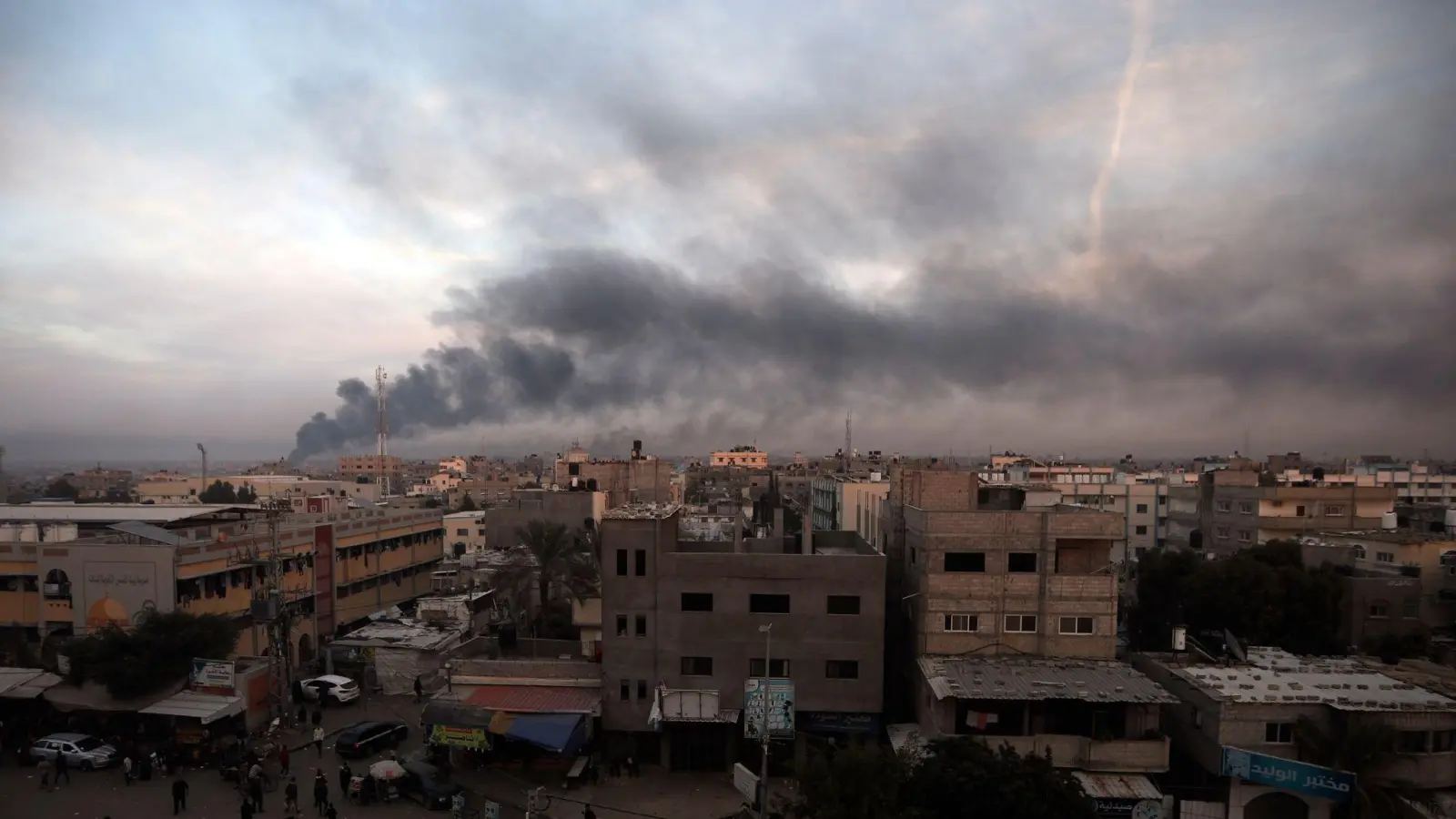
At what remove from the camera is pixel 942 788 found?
22125mm

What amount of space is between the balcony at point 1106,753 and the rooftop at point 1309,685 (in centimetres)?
296

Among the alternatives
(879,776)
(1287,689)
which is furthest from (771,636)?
(1287,689)

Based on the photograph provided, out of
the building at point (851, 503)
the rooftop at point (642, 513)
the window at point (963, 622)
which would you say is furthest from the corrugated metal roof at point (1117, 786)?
the building at point (851, 503)

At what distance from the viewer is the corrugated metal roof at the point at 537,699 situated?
3064cm

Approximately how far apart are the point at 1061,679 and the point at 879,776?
37.7ft

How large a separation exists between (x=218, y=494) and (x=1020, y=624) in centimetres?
12523

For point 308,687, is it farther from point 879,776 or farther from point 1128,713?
Answer: point 1128,713

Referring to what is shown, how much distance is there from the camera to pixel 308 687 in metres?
38.7

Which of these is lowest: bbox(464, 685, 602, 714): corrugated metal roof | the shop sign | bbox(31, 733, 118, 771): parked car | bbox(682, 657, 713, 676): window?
bbox(31, 733, 118, 771): parked car

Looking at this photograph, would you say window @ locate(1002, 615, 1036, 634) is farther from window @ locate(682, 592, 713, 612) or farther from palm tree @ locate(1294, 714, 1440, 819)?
window @ locate(682, 592, 713, 612)

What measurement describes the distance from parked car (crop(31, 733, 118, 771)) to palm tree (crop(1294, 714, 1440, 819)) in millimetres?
43345

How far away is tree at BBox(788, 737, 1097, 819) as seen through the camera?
20.8m

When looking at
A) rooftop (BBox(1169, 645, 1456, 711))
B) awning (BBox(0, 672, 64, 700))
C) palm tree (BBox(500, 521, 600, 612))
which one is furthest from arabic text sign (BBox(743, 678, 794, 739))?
awning (BBox(0, 672, 64, 700))

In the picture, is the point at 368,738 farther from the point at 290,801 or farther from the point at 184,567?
the point at 184,567
